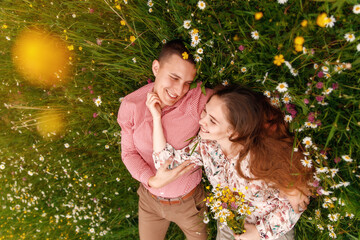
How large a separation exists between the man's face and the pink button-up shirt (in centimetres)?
22

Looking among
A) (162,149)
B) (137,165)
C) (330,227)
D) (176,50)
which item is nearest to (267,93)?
(176,50)

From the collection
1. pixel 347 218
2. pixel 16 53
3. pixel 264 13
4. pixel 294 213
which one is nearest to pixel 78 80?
pixel 16 53

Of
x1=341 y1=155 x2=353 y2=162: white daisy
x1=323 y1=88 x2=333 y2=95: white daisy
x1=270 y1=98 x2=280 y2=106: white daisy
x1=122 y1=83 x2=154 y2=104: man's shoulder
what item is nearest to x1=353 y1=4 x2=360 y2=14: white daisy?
x1=323 y1=88 x2=333 y2=95: white daisy

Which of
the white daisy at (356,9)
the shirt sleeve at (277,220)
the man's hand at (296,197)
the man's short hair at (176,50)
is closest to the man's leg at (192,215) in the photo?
the shirt sleeve at (277,220)

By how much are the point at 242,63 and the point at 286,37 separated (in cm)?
51

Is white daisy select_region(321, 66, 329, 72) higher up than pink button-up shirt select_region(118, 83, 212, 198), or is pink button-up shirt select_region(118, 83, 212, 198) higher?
white daisy select_region(321, 66, 329, 72)

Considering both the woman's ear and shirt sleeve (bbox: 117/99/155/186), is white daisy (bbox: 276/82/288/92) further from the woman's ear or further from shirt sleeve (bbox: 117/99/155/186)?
shirt sleeve (bbox: 117/99/155/186)

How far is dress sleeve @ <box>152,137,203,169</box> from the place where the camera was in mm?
2627

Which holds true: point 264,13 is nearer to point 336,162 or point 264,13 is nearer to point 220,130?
point 220,130

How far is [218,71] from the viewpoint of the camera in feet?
8.36

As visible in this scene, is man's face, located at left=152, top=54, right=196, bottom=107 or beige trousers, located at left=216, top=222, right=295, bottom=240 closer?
man's face, located at left=152, top=54, right=196, bottom=107

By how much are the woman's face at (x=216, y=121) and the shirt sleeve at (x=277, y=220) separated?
3.09 ft

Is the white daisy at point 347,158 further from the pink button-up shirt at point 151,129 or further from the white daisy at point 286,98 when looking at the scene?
the pink button-up shirt at point 151,129

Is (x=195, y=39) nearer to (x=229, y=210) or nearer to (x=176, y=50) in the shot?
(x=176, y=50)
